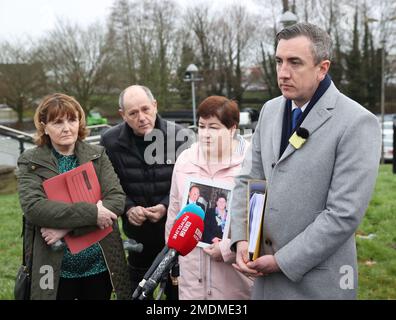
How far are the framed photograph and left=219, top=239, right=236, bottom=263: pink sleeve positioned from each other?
0.24ft

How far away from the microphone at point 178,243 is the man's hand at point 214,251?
56 cm

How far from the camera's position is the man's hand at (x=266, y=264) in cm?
212

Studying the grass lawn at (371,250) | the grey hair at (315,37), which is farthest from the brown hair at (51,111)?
the grass lawn at (371,250)

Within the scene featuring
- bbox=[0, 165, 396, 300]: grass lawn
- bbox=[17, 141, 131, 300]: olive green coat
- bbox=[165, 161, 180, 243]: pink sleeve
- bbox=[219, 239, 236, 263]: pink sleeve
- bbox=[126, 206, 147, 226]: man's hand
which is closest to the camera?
bbox=[219, 239, 236, 263]: pink sleeve

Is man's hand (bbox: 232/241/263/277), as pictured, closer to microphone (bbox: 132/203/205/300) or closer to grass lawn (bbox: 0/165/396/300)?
microphone (bbox: 132/203/205/300)

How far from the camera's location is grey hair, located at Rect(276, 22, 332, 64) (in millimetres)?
2033

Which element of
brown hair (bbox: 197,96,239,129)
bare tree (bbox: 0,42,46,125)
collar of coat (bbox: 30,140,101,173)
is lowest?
collar of coat (bbox: 30,140,101,173)

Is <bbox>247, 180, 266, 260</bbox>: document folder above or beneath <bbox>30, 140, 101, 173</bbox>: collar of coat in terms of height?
beneath

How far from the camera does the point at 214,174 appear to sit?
9.30 ft

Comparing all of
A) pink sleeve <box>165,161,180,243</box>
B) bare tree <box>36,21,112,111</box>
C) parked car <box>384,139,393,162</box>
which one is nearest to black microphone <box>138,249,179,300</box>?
pink sleeve <box>165,161,180,243</box>

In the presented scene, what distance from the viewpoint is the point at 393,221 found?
233 inches

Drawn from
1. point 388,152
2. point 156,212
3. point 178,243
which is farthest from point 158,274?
point 388,152

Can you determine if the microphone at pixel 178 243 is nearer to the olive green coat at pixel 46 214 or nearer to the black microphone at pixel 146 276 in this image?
the black microphone at pixel 146 276

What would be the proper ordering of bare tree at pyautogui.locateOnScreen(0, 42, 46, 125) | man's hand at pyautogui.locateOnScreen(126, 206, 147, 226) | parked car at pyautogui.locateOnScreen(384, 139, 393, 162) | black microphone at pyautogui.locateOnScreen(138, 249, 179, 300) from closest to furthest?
black microphone at pyautogui.locateOnScreen(138, 249, 179, 300)
man's hand at pyautogui.locateOnScreen(126, 206, 147, 226)
parked car at pyautogui.locateOnScreen(384, 139, 393, 162)
bare tree at pyautogui.locateOnScreen(0, 42, 46, 125)
